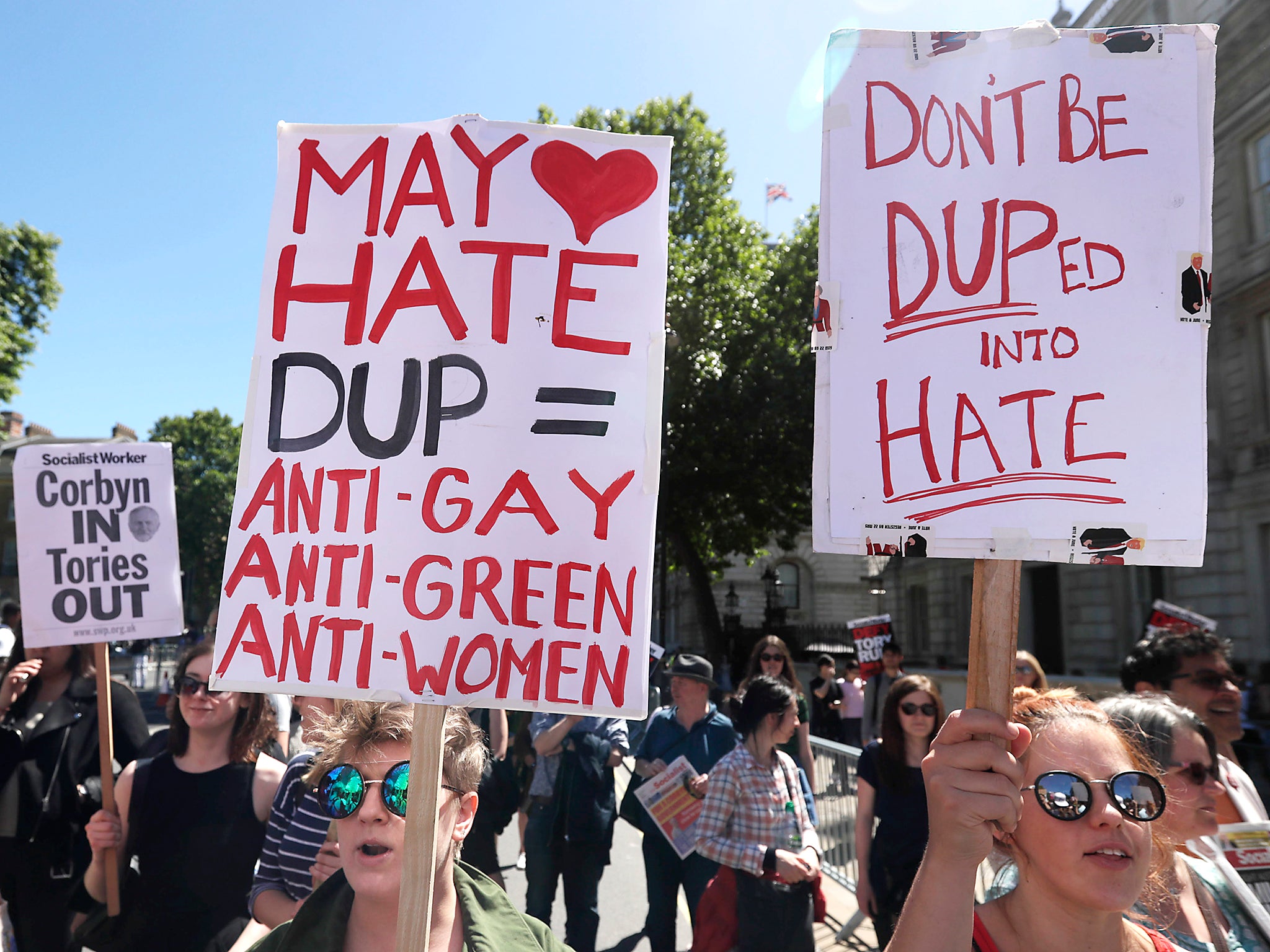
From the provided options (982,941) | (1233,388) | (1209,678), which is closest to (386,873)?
(982,941)

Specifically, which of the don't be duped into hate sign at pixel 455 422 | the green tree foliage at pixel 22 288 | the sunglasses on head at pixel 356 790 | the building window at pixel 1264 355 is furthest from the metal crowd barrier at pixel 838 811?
the green tree foliage at pixel 22 288

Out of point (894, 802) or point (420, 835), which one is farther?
point (894, 802)

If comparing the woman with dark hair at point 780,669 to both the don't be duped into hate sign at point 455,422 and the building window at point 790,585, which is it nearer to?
the don't be duped into hate sign at point 455,422

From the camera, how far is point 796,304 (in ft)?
71.8

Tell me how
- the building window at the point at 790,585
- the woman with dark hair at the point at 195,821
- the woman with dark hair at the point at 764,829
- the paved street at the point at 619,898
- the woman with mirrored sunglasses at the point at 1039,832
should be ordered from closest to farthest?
the woman with mirrored sunglasses at the point at 1039,832 < the woman with dark hair at the point at 195,821 < the woman with dark hair at the point at 764,829 < the paved street at the point at 619,898 < the building window at the point at 790,585

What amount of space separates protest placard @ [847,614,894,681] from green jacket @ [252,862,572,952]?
828 cm

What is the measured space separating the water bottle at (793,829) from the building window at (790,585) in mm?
40747

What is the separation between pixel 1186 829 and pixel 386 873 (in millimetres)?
2206

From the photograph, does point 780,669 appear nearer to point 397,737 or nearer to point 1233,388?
point 397,737

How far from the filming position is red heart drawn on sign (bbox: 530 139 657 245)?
198 centimetres

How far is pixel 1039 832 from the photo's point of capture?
6.11ft

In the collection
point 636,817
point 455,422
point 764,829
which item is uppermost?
point 455,422

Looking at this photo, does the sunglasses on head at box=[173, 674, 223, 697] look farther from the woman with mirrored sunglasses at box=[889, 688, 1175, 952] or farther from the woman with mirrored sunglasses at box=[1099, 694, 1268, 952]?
the woman with mirrored sunglasses at box=[1099, 694, 1268, 952]

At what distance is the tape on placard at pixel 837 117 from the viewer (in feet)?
5.70
